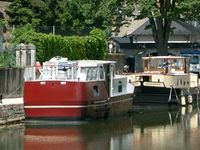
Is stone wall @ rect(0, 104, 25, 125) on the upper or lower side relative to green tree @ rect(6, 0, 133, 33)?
lower

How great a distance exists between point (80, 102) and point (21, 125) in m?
2.84

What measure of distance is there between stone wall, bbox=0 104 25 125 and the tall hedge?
34.8 ft

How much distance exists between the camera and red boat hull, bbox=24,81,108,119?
3145 centimetres

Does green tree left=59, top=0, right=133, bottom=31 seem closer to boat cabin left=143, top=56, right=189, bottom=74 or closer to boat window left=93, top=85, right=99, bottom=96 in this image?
boat cabin left=143, top=56, right=189, bottom=74

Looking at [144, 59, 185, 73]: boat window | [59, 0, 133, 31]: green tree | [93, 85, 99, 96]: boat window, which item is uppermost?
[59, 0, 133, 31]: green tree

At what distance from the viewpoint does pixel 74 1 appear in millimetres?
57438

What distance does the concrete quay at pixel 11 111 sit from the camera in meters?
31.0

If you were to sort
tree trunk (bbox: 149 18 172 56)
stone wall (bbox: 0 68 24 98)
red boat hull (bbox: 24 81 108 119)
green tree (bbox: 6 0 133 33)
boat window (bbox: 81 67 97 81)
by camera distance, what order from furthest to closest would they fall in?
tree trunk (bbox: 149 18 172 56) → green tree (bbox: 6 0 133 33) → stone wall (bbox: 0 68 24 98) → boat window (bbox: 81 67 97 81) → red boat hull (bbox: 24 81 108 119)

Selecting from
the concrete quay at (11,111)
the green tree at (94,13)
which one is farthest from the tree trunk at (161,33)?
the concrete quay at (11,111)

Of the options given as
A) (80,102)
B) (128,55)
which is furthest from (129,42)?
(80,102)

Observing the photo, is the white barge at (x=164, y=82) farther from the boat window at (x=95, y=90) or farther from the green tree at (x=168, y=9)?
the boat window at (x=95, y=90)

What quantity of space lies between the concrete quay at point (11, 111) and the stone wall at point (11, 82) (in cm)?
131

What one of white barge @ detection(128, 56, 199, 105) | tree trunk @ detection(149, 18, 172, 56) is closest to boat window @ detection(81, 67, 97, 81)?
white barge @ detection(128, 56, 199, 105)

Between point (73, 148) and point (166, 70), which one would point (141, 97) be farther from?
point (73, 148)
